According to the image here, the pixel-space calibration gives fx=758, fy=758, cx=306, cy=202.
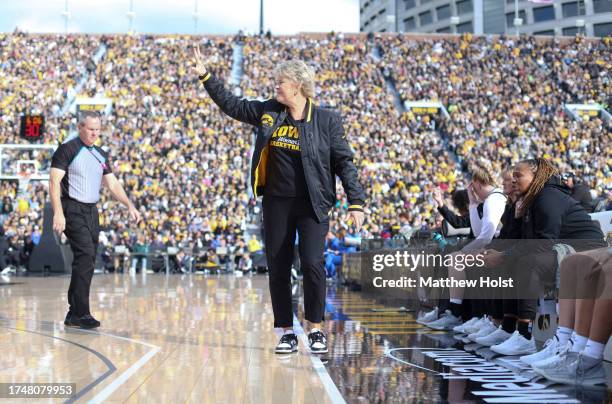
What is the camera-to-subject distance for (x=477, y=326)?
18.5 ft

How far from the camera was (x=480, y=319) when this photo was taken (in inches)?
229

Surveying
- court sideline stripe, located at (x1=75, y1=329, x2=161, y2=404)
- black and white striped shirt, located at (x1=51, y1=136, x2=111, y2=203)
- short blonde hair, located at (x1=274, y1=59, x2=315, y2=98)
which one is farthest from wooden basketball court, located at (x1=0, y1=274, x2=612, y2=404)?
short blonde hair, located at (x1=274, y1=59, x2=315, y2=98)

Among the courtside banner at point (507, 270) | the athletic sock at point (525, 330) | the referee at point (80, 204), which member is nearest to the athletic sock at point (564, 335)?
the courtside banner at point (507, 270)

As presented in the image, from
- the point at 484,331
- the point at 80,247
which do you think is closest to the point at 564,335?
the point at 484,331

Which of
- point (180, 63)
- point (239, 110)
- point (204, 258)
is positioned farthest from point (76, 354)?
point (180, 63)

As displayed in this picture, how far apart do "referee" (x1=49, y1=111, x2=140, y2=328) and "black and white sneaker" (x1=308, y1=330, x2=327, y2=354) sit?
2.31m

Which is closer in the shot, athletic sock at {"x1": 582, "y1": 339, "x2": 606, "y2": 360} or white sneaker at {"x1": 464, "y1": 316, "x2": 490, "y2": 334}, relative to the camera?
athletic sock at {"x1": 582, "y1": 339, "x2": 606, "y2": 360}

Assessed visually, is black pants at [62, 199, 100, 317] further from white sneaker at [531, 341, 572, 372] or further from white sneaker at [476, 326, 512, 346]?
white sneaker at [531, 341, 572, 372]

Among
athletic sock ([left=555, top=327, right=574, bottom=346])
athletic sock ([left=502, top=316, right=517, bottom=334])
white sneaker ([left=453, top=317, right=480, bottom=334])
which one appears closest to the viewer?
athletic sock ([left=555, top=327, right=574, bottom=346])

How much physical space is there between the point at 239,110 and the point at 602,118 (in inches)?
1263

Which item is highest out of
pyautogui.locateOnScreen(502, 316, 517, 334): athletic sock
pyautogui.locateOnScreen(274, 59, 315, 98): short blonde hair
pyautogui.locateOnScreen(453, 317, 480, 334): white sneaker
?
pyautogui.locateOnScreen(274, 59, 315, 98): short blonde hair

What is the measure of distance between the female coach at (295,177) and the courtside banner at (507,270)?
1.07 m

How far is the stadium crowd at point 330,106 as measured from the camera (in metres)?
25.5

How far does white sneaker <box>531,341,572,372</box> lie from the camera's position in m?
3.79
